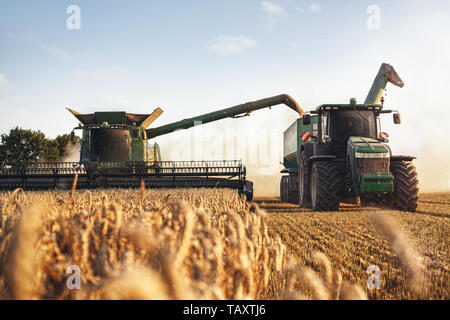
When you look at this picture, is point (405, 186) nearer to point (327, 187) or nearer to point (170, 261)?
point (327, 187)

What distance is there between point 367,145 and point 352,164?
61cm

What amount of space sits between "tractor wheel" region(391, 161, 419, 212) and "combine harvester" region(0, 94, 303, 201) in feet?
14.5

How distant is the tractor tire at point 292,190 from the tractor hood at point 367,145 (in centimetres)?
464

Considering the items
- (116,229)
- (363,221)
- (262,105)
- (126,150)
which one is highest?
(262,105)

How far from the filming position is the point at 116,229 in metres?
1.94

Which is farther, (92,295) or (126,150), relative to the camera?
(126,150)

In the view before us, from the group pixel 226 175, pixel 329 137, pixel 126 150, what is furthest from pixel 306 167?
pixel 126 150

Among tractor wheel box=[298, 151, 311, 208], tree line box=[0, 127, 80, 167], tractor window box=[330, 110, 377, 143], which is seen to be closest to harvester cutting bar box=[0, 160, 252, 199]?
tractor wheel box=[298, 151, 311, 208]

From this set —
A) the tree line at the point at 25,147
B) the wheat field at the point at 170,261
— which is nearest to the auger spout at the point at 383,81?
the wheat field at the point at 170,261

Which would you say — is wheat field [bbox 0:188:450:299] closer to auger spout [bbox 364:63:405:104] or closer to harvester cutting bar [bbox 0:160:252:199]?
harvester cutting bar [bbox 0:160:252:199]

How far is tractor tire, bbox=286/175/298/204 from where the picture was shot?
1381cm

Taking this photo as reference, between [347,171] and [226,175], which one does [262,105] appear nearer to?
[226,175]

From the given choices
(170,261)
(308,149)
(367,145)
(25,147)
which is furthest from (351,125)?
(25,147)
